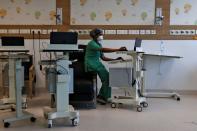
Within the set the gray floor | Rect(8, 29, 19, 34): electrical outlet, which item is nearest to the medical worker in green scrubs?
the gray floor

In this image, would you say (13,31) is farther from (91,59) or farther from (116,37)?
(116,37)

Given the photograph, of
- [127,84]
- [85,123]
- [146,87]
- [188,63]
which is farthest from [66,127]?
[188,63]

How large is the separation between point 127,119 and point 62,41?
5.11 feet

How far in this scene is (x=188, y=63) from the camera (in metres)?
6.58

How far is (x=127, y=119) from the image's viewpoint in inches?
176

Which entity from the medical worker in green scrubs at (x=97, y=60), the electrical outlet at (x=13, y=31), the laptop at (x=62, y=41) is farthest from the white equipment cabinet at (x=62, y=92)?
the electrical outlet at (x=13, y=31)

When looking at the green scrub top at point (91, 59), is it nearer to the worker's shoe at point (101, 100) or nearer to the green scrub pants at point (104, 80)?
the green scrub pants at point (104, 80)

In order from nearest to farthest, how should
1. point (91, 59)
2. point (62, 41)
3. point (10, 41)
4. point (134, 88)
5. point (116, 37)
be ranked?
point (62, 41) → point (134, 88) → point (10, 41) → point (91, 59) → point (116, 37)

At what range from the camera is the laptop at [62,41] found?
397cm

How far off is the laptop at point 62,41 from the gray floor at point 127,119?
3.66 feet

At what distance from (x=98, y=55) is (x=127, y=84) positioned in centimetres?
79

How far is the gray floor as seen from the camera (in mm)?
4016

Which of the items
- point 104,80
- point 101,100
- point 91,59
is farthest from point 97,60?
point 101,100

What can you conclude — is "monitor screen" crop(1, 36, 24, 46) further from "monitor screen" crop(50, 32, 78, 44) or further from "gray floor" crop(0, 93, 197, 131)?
"monitor screen" crop(50, 32, 78, 44)
